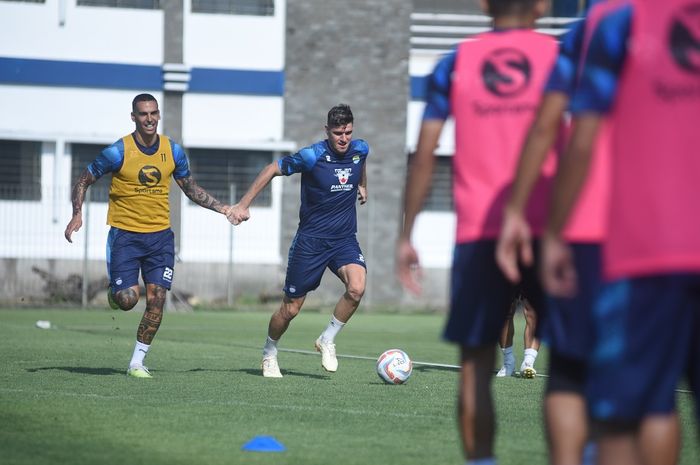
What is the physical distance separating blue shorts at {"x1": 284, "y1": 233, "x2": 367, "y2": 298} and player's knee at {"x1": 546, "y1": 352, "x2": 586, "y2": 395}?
306 inches

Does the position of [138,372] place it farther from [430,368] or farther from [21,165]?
[21,165]

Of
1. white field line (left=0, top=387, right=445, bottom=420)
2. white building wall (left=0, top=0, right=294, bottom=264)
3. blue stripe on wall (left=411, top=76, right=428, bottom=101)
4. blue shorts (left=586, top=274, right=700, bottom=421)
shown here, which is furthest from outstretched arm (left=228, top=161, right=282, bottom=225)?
blue stripe on wall (left=411, top=76, right=428, bottom=101)

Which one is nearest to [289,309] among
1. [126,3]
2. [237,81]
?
[237,81]

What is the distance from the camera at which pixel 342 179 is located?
41.6ft

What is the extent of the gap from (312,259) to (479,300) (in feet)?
23.5

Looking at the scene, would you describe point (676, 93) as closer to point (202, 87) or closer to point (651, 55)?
point (651, 55)

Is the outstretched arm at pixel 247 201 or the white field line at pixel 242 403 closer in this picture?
the white field line at pixel 242 403

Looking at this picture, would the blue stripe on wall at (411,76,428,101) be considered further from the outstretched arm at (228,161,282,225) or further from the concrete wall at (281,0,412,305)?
the outstretched arm at (228,161,282,225)

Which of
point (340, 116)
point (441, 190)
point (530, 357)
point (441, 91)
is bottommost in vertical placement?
point (530, 357)

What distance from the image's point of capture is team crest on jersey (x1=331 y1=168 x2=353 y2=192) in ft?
41.4

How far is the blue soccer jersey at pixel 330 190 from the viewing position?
12539 mm

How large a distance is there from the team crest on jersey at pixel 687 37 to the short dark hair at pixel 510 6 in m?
1.63

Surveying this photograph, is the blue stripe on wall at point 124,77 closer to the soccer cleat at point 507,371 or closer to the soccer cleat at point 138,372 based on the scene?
the soccer cleat at point 138,372

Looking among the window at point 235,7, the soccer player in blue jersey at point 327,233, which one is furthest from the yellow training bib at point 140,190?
the window at point 235,7
